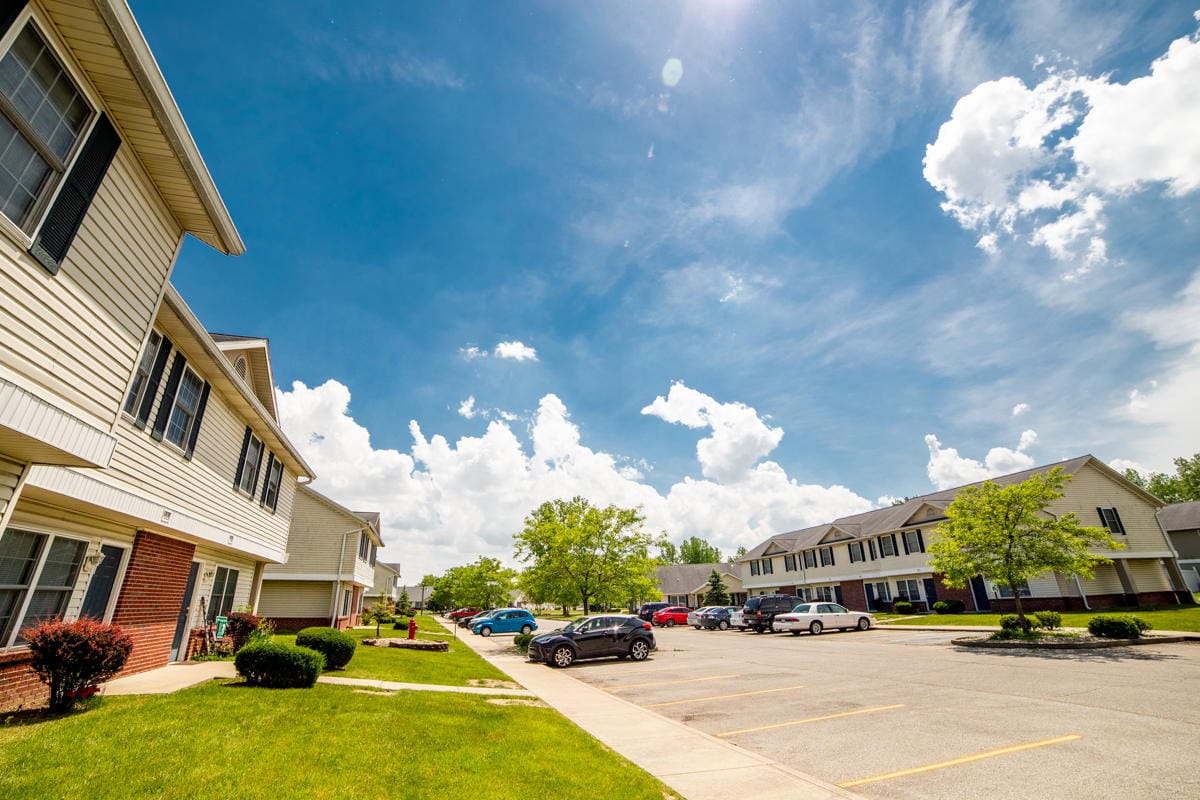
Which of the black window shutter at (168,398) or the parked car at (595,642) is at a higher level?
the black window shutter at (168,398)

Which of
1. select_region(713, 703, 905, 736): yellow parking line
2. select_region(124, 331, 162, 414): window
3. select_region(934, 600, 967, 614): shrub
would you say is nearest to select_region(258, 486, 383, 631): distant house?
select_region(124, 331, 162, 414): window

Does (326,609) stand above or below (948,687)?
above

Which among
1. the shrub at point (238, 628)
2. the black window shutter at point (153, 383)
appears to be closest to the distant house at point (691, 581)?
the shrub at point (238, 628)

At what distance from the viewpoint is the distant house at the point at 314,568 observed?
28250 millimetres

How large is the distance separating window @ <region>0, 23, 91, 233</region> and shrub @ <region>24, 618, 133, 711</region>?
530 centimetres

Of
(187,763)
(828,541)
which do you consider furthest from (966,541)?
(828,541)

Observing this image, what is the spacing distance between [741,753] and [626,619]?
13370mm

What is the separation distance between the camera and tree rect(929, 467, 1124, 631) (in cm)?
1895

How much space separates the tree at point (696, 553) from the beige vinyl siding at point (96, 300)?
107612 millimetres

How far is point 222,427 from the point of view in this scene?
13.7m

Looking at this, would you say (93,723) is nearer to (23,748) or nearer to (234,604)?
(23,748)

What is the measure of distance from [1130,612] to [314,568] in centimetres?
4386

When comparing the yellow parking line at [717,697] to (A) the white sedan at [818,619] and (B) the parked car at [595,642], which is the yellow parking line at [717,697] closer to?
(B) the parked car at [595,642]

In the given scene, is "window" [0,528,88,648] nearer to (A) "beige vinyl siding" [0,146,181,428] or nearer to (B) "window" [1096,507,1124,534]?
(A) "beige vinyl siding" [0,146,181,428]
